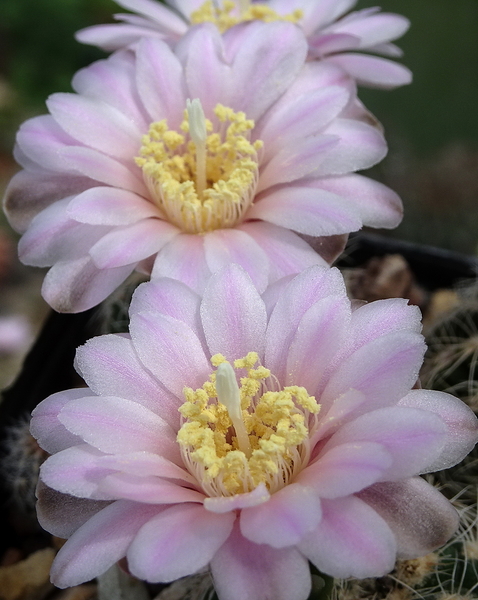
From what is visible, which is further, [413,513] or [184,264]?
[184,264]

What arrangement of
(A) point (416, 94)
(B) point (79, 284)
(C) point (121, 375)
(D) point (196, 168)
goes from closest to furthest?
1. (C) point (121, 375)
2. (B) point (79, 284)
3. (D) point (196, 168)
4. (A) point (416, 94)

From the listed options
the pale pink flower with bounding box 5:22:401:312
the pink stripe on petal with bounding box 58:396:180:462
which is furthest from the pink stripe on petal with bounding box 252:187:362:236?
the pink stripe on petal with bounding box 58:396:180:462

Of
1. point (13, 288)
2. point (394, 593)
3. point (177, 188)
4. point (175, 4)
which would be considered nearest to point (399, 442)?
point (394, 593)

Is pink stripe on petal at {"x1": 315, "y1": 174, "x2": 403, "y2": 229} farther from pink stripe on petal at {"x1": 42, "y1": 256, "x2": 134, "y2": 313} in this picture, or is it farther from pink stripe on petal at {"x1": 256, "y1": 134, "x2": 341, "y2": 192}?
pink stripe on petal at {"x1": 42, "y1": 256, "x2": 134, "y2": 313}

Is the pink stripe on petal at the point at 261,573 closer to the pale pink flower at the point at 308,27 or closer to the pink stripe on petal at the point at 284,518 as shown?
the pink stripe on petal at the point at 284,518

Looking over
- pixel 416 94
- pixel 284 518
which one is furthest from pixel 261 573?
pixel 416 94

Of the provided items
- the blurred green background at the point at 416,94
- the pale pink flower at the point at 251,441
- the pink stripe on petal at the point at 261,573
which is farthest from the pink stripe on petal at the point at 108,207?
the blurred green background at the point at 416,94

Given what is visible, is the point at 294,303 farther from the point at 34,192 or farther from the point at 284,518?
the point at 34,192
